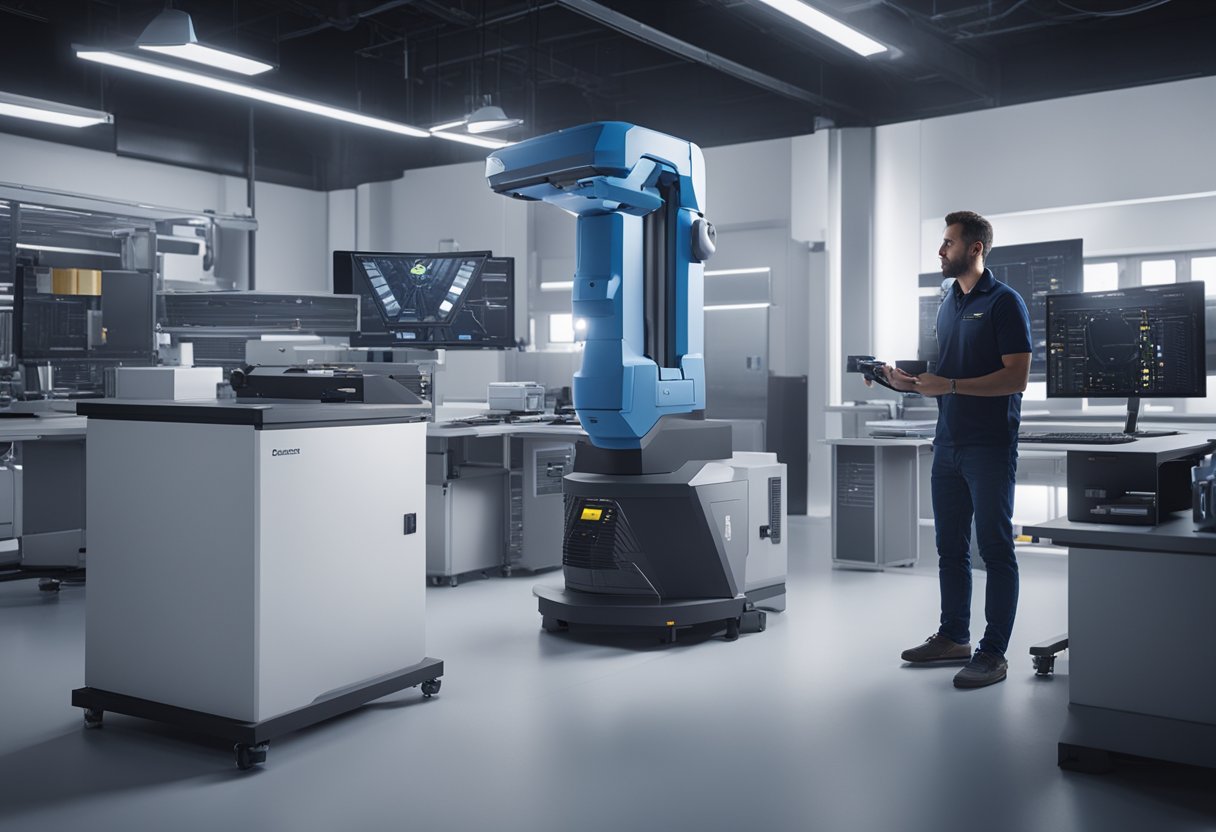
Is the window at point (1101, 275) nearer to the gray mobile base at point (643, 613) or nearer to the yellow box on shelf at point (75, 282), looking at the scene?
the gray mobile base at point (643, 613)

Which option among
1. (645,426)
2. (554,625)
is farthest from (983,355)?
(554,625)

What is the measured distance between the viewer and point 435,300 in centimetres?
516

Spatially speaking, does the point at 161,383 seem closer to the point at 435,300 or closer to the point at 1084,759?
the point at 435,300

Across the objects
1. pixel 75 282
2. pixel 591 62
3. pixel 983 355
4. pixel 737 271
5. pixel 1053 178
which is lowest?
pixel 983 355

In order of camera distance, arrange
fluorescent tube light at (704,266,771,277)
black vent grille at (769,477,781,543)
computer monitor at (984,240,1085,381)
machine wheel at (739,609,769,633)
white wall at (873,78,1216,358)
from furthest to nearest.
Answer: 1. fluorescent tube light at (704,266,771,277)
2. white wall at (873,78,1216,358)
3. computer monitor at (984,240,1085,381)
4. black vent grille at (769,477,781,543)
5. machine wheel at (739,609,769,633)

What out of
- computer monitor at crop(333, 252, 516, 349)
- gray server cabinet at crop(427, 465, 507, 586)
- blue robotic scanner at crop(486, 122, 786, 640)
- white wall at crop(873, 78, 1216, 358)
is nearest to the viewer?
blue robotic scanner at crop(486, 122, 786, 640)

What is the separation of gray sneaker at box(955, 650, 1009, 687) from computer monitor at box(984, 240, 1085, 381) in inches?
89.3

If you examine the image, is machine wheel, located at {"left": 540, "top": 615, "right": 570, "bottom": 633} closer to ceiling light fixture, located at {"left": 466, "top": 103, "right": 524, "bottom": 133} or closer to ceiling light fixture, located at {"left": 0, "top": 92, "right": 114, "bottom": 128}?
ceiling light fixture, located at {"left": 466, "top": 103, "right": 524, "bottom": 133}

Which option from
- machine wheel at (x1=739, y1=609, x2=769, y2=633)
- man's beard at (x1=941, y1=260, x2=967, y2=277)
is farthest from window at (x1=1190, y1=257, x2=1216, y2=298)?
machine wheel at (x1=739, y1=609, x2=769, y2=633)

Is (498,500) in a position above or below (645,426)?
below

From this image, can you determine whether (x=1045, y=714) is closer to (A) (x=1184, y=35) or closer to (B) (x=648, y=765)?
(B) (x=648, y=765)

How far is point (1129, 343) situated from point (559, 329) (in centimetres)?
642

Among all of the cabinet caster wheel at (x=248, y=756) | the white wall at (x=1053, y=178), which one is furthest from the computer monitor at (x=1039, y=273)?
the cabinet caster wheel at (x=248, y=756)

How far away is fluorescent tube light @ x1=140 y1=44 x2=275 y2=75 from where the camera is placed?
5.37 m
